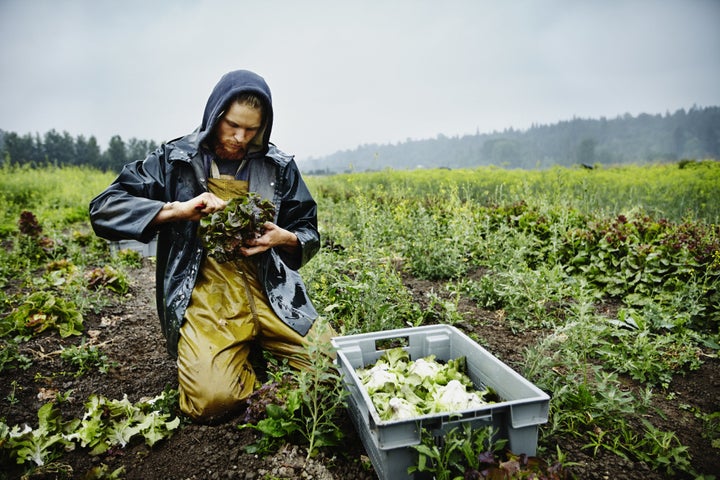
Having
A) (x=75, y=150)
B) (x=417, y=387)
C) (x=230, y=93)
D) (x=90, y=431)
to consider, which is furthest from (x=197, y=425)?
(x=75, y=150)

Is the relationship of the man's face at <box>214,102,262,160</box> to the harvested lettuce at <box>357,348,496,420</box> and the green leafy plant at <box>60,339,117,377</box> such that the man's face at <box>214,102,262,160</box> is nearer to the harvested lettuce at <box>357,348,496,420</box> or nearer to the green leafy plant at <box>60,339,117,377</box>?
the harvested lettuce at <box>357,348,496,420</box>

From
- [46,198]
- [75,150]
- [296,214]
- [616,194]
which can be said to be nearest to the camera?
[296,214]

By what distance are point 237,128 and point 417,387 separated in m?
1.76

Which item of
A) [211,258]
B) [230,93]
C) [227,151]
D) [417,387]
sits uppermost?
[230,93]

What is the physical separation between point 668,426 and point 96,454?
110 inches

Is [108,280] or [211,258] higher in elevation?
[211,258]

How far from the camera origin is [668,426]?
2.10 metres

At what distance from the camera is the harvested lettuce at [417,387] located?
1.72 meters

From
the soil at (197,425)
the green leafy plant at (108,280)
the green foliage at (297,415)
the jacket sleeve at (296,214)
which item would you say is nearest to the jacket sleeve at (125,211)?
the jacket sleeve at (296,214)

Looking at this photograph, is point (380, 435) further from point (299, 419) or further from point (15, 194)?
point (15, 194)

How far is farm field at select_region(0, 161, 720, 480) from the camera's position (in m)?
1.85

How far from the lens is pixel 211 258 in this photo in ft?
8.38

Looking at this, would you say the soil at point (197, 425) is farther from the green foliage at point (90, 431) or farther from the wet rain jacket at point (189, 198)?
the wet rain jacket at point (189, 198)

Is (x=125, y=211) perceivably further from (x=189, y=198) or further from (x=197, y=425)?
(x=197, y=425)
